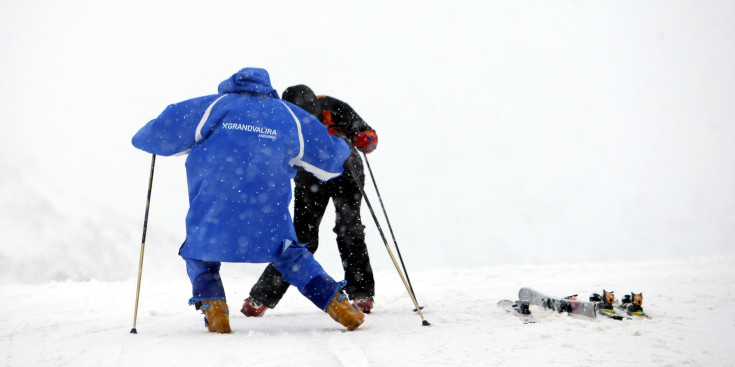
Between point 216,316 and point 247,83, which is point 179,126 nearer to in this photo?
point 247,83

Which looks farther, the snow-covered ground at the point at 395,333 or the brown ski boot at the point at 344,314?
the brown ski boot at the point at 344,314

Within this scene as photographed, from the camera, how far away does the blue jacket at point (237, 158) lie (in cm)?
252

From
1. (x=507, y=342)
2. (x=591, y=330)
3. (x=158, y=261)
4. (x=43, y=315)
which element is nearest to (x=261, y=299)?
(x=43, y=315)

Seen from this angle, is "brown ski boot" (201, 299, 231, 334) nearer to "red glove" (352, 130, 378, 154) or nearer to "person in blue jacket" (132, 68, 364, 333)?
"person in blue jacket" (132, 68, 364, 333)

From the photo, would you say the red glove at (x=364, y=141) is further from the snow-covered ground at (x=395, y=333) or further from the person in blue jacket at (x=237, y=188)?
the snow-covered ground at (x=395, y=333)

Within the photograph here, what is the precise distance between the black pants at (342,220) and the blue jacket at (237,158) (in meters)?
0.98

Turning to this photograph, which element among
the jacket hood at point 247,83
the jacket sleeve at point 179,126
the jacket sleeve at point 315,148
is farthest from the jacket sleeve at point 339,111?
the jacket sleeve at point 179,126

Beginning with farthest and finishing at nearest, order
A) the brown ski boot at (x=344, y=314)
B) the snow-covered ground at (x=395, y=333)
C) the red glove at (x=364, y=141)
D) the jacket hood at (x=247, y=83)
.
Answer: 1. the red glove at (x=364, y=141)
2. the jacket hood at (x=247, y=83)
3. the brown ski boot at (x=344, y=314)
4. the snow-covered ground at (x=395, y=333)

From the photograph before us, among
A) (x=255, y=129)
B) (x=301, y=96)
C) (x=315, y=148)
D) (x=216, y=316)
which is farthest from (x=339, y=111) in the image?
(x=216, y=316)

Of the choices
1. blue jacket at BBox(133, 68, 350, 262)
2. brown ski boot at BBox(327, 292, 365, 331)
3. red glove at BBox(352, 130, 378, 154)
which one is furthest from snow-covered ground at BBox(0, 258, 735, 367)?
red glove at BBox(352, 130, 378, 154)

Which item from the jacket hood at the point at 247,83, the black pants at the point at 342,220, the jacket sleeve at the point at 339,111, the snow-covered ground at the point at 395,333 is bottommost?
the snow-covered ground at the point at 395,333

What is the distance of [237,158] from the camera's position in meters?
2.60

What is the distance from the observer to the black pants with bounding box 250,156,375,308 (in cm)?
380

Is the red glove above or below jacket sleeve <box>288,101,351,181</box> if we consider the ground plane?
above
